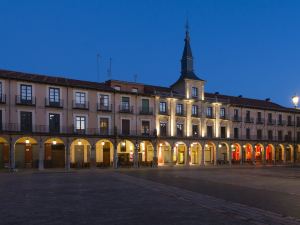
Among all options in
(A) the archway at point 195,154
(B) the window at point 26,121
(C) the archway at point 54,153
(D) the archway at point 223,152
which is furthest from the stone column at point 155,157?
(B) the window at point 26,121

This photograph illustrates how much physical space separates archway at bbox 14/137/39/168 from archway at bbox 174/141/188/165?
20826 mm

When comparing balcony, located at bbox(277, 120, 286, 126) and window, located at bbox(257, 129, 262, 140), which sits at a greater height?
balcony, located at bbox(277, 120, 286, 126)

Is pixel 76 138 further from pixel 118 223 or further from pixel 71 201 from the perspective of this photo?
pixel 118 223

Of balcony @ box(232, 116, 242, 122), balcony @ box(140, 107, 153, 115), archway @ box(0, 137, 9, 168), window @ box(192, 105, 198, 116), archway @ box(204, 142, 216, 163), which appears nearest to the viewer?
archway @ box(0, 137, 9, 168)

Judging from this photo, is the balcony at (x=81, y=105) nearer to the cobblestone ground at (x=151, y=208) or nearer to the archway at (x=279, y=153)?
the cobblestone ground at (x=151, y=208)

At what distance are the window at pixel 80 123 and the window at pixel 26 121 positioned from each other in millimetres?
5682

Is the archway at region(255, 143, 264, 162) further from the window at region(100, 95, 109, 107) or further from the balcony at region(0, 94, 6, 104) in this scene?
the balcony at region(0, 94, 6, 104)

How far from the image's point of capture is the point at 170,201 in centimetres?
1424

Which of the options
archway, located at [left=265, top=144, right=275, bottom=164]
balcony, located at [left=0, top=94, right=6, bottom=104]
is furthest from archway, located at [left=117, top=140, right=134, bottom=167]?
archway, located at [left=265, top=144, right=275, bottom=164]

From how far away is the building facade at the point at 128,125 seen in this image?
38688 millimetres

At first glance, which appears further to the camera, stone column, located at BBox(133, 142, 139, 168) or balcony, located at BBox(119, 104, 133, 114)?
balcony, located at BBox(119, 104, 133, 114)

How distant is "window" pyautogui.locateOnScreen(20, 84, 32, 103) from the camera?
38.7m

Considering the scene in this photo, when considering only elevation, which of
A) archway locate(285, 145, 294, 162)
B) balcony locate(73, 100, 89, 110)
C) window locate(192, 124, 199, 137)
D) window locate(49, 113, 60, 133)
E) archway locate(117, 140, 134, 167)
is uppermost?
balcony locate(73, 100, 89, 110)

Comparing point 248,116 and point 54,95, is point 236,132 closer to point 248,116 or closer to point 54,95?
point 248,116
